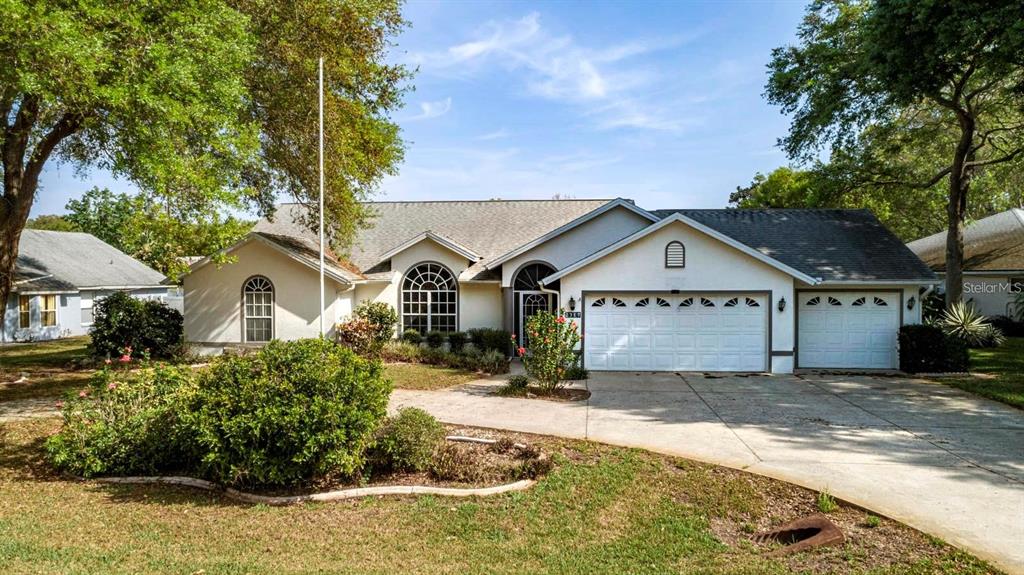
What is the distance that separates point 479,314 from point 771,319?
9.40 metres

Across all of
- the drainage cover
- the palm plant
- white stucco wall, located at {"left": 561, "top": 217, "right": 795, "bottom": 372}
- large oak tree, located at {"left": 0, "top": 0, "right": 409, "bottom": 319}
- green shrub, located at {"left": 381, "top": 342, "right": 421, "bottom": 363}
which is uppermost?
large oak tree, located at {"left": 0, "top": 0, "right": 409, "bottom": 319}

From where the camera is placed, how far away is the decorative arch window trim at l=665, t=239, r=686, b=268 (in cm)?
1588

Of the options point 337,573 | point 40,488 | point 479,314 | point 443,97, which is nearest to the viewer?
point 337,573

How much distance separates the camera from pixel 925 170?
87.1 ft

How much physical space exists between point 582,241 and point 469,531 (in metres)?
14.2

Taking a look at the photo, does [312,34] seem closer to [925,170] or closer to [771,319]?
[771,319]

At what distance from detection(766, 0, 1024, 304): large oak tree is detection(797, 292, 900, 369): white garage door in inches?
240

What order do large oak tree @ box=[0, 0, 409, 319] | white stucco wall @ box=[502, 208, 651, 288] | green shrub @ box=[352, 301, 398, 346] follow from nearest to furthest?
large oak tree @ box=[0, 0, 409, 319] → green shrub @ box=[352, 301, 398, 346] → white stucco wall @ box=[502, 208, 651, 288]

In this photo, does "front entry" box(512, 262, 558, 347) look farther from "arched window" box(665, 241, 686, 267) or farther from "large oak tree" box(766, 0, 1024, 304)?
"large oak tree" box(766, 0, 1024, 304)

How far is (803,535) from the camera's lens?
5.71 metres

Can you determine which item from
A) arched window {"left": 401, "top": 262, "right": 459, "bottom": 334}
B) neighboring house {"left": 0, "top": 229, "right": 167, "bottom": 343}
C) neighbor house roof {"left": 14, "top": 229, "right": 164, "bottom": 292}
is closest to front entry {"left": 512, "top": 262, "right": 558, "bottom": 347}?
arched window {"left": 401, "top": 262, "right": 459, "bottom": 334}

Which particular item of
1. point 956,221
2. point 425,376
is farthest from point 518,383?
point 956,221

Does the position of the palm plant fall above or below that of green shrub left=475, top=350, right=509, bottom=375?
above

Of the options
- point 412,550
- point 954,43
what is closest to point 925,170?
point 954,43
